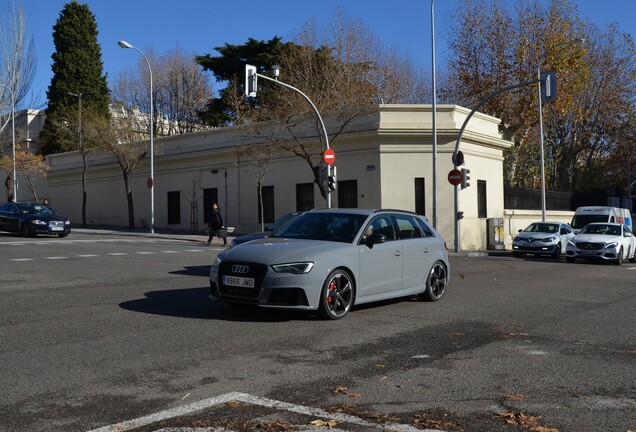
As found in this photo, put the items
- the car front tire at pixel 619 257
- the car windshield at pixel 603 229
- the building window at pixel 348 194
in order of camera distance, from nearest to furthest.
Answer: the car front tire at pixel 619 257 → the car windshield at pixel 603 229 → the building window at pixel 348 194

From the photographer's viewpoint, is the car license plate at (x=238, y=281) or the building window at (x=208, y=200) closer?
the car license plate at (x=238, y=281)

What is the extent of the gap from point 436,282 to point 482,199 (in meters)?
24.3

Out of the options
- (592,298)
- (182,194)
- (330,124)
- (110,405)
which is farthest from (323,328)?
(182,194)

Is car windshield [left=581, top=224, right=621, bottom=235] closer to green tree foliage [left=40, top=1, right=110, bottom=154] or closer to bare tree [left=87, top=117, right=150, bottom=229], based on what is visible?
bare tree [left=87, top=117, right=150, bottom=229]

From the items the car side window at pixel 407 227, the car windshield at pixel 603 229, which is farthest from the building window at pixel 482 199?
the car side window at pixel 407 227

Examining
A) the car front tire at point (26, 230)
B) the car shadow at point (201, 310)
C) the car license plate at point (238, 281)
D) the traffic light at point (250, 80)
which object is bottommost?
the car shadow at point (201, 310)

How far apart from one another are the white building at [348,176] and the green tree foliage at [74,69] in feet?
33.2

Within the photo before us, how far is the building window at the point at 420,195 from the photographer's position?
3195cm

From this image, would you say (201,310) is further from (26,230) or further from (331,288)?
(26,230)

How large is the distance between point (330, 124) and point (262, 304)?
24.4 m

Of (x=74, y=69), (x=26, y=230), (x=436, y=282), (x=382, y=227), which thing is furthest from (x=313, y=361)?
(x=74, y=69)

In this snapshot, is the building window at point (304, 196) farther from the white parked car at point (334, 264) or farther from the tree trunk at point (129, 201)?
the white parked car at point (334, 264)

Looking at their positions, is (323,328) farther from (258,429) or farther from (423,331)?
(258,429)

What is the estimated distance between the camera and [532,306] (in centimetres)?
1134
